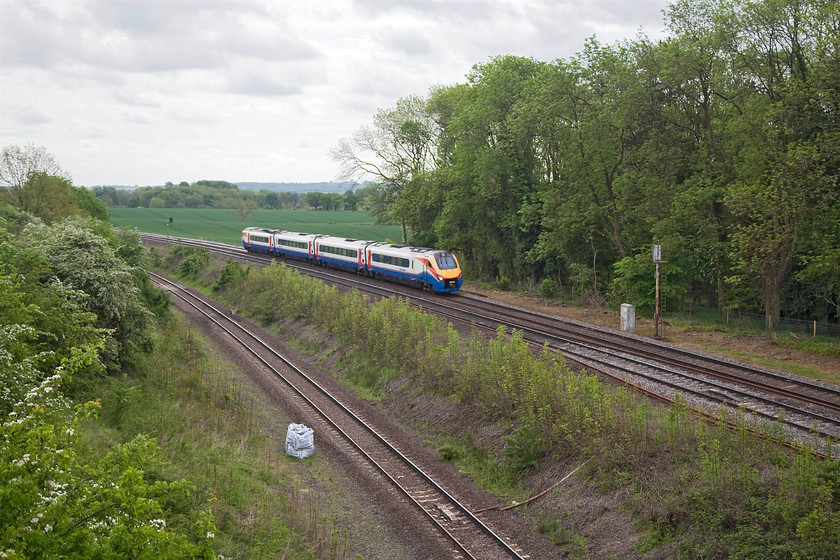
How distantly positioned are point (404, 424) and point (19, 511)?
1545 cm

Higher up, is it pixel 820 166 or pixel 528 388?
pixel 820 166

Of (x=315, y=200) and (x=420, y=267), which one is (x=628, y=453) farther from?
(x=315, y=200)

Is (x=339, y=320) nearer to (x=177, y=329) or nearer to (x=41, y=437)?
(x=177, y=329)

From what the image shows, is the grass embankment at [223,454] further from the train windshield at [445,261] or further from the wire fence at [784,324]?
the wire fence at [784,324]

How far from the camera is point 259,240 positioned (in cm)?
6269

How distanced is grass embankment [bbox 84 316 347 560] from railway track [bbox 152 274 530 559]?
1.80 metres

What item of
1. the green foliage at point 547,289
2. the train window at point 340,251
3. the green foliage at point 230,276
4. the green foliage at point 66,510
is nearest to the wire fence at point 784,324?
the green foliage at point 547,289

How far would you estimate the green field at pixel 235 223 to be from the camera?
100375 millimetres

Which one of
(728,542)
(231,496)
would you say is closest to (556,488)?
(728,542)

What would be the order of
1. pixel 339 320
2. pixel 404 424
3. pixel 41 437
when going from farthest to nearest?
1. pixel 339 320
2. pixel 404 424
3. pixel 41 437

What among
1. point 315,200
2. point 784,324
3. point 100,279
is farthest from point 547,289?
point 315,200

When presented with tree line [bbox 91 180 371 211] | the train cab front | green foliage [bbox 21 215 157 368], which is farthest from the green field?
green foliage [bbox 21 215 157 368]

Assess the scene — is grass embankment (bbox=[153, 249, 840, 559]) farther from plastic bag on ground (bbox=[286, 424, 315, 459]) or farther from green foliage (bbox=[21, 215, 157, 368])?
green foliage (bbox=[21, 215, 157, 368])

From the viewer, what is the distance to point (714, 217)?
30188mm
